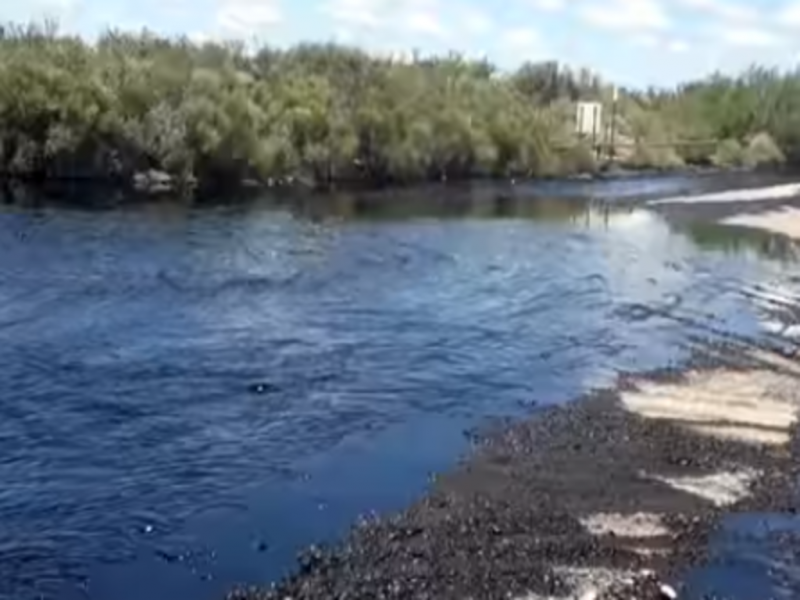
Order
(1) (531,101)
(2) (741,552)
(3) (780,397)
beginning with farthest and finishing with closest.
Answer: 1. (1) (531,101)
2. (3) (780,397)
3. (2) (741,552)

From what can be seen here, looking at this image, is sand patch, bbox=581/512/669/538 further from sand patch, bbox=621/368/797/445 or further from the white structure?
the white structure

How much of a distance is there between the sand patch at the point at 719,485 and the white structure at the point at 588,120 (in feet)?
321

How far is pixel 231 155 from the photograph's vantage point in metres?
77.0

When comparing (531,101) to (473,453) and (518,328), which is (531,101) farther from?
(473,453)

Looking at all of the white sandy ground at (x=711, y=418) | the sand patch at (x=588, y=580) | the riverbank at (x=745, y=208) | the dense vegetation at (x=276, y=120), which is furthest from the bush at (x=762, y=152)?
the sand patch at (x=588, y=580)

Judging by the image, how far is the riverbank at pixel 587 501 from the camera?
15.7 metres

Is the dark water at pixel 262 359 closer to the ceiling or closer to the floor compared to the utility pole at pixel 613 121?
closer to the floor

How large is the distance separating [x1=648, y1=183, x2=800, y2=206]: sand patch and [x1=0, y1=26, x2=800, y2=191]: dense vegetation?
17801 mm

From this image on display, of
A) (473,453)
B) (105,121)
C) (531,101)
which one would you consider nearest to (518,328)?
(473,453)

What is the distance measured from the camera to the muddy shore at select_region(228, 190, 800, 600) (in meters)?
15.7

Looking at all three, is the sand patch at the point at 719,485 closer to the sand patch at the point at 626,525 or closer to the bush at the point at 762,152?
the sand patch at the point at 626,525

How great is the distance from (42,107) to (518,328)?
4594cm

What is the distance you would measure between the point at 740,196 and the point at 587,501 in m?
69.2

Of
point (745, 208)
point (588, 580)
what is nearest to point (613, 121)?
point (745, 208)
